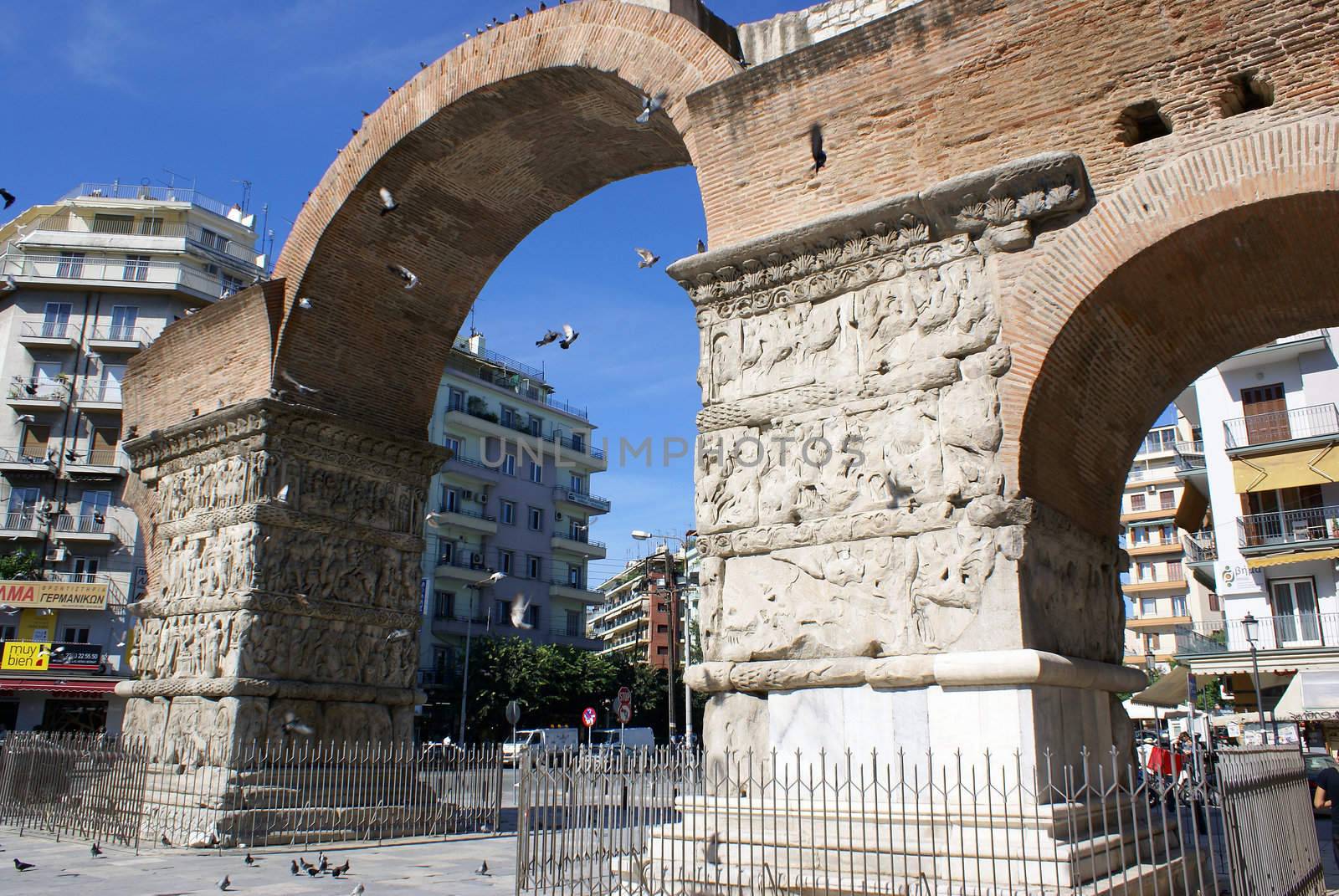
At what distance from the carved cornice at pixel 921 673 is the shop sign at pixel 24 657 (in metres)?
24.7

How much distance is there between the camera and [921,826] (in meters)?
5.20

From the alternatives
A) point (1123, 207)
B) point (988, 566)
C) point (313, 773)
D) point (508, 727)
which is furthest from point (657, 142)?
point (508, 727)

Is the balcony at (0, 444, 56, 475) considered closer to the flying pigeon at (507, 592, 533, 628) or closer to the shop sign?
the shop sign

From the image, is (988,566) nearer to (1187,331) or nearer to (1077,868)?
(1077,868)

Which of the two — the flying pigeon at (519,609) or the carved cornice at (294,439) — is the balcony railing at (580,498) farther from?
the carved cornice at (294,439)

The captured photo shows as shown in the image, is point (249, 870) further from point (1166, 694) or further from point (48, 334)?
point (48, 334)

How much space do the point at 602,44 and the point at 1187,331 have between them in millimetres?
4915

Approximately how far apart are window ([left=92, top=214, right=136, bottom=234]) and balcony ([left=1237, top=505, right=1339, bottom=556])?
32.4m

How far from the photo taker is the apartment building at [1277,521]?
19.2m

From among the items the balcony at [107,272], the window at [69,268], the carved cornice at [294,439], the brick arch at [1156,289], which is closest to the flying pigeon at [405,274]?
the carved cornice at [294,439]

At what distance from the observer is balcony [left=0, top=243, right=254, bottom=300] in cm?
3055

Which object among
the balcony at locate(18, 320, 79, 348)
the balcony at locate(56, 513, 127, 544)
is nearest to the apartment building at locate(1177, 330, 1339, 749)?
the balcony at locate(56, 513, 127, 544)

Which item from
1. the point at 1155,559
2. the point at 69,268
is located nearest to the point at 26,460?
the point at 69,268

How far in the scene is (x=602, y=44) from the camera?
8.37 metres
